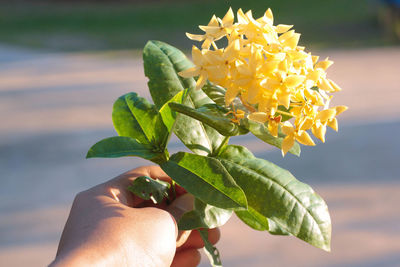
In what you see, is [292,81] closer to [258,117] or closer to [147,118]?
[258,117]

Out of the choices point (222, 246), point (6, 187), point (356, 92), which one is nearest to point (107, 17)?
point (356, 92)

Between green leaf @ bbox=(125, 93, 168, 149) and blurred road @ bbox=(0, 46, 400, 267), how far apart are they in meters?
1.32

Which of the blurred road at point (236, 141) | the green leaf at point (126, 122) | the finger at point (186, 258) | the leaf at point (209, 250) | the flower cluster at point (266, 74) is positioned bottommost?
the blurred road at point (236, 141)

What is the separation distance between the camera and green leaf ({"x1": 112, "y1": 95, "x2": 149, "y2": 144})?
0.81 metres

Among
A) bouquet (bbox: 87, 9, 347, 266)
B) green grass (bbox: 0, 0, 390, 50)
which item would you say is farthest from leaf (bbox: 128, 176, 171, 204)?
green grass (bbox: 0, 0, 390, 50)

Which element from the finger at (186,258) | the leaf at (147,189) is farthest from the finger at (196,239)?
the leaf at (147,189)

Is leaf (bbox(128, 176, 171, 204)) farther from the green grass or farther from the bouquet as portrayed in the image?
the green grass

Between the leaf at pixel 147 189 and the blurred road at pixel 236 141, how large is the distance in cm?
134

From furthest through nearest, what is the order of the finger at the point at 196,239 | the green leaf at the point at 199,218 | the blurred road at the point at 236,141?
the blurred road at the point at 236,141 → the finger at the point at 196,239 → the green leaf at the point at 199,218

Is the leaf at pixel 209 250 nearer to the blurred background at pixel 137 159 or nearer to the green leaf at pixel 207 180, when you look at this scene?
the green leaf at pixel 207 180

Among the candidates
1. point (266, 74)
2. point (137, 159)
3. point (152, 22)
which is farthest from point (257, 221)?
point (152, 22)

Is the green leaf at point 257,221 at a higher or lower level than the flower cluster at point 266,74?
lower

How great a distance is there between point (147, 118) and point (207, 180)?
0.58 ft

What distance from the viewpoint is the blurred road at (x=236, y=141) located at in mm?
2088
